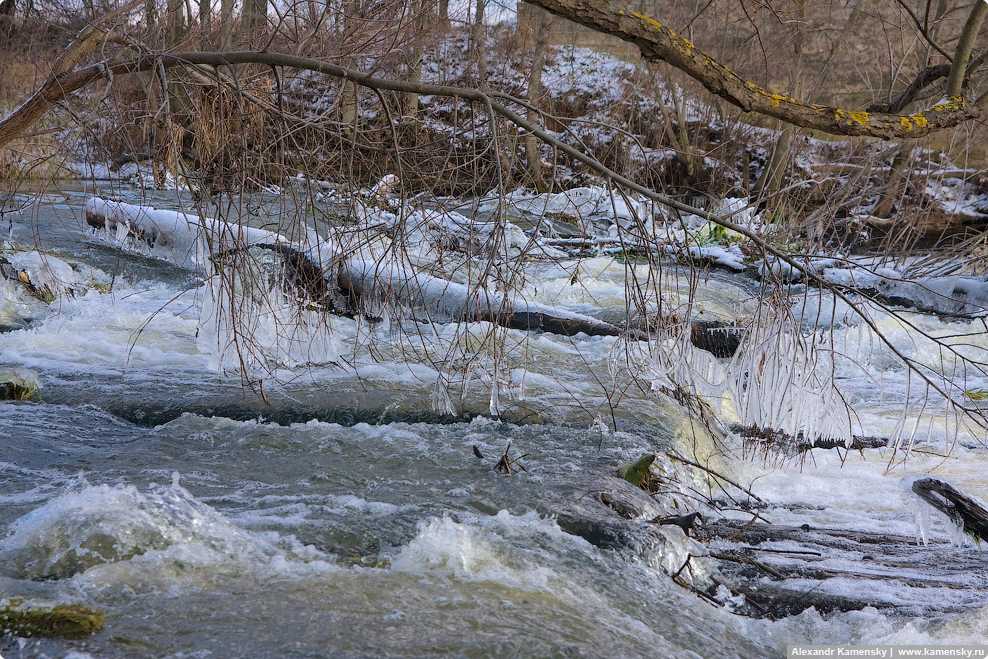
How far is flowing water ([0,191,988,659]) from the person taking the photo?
2.63 meters

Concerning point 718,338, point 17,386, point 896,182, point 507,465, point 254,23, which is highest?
point 254,23

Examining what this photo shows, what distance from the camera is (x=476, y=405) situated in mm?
4902

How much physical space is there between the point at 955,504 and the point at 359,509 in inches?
113

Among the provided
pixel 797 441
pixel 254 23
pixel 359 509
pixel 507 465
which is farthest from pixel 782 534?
pixel 254 23

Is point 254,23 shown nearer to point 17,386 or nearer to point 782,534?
point 17,386

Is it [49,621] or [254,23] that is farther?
[254,23]

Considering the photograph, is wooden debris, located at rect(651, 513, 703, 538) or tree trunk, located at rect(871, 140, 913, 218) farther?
tree trunk, located at rect(871, 140, 913, 218)

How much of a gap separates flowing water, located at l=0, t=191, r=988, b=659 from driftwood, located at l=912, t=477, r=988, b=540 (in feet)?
0.57

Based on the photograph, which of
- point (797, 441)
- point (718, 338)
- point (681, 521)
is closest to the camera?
point (681, 521)

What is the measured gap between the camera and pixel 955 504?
11.0 ft

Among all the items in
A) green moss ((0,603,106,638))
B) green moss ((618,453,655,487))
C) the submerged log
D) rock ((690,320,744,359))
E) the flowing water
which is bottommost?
green moss ((0,603,106,638))

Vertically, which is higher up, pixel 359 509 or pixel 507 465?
pixel 507 465

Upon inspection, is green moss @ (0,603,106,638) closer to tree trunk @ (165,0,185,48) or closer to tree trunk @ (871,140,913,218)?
tree trunk @ (165,0,185,48)

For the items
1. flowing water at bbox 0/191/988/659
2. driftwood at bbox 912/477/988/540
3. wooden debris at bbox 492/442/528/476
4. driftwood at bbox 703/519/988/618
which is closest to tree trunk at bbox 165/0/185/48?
flowing water at bbox 0/191/988/659
